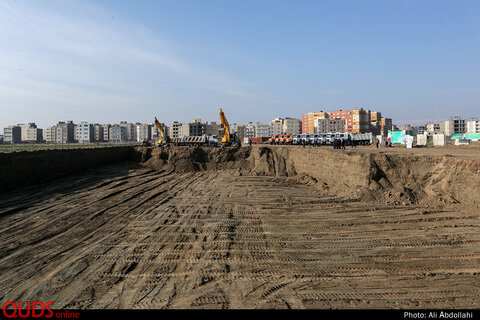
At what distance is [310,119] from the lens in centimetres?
Result: 12031

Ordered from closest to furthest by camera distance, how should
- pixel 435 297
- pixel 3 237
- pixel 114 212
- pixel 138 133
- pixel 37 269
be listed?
pixel 435 297, pixel 37 269, pixel 3 237, pixel 114 212, pixel 138 133

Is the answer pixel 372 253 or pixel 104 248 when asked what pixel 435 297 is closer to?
pixel 372 253

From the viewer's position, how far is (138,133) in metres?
148

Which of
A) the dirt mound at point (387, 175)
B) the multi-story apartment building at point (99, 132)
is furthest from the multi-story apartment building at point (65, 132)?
the dirt mound at point (387, 175)

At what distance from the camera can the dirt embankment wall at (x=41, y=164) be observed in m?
14.2

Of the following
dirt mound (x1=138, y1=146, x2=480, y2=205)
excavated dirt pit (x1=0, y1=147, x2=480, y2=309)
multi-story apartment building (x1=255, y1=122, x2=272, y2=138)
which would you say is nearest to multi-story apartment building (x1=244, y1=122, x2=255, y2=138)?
multi-story apartment building (x1=255, y1=122, x2=272, y2=138)

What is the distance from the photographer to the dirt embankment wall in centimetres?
1416

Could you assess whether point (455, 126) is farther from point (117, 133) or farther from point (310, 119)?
point (117, 133)

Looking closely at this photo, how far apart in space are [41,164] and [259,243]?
15771 millimetres

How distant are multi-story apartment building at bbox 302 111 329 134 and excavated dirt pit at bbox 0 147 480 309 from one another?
106480mm

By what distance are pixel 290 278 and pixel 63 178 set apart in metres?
17.7

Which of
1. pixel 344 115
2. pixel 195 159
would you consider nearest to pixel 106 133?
pixel 344 115
